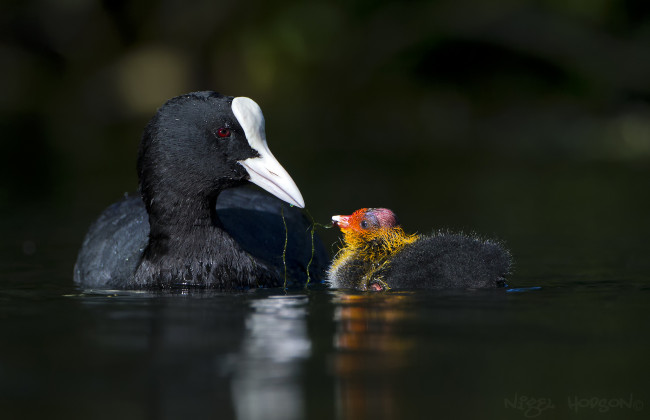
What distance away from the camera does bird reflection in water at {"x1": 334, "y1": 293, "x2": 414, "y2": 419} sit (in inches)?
135

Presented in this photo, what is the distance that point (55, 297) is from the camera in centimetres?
564

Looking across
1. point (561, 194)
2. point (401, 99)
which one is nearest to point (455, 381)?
point (561, 194)

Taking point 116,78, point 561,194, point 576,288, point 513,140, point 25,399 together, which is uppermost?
point 116,78

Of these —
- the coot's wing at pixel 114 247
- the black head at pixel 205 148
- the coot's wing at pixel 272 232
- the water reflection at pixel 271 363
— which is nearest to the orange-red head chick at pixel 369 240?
the coot's wing at pixel 272 232

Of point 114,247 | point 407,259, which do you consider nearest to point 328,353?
point 407,259

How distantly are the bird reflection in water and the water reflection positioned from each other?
15 centimetres

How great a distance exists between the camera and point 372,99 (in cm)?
1669

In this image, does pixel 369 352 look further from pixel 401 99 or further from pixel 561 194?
pixel 401 99

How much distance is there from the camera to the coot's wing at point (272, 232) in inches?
250

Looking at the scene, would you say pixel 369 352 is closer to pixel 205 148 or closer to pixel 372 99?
pixel 205 148

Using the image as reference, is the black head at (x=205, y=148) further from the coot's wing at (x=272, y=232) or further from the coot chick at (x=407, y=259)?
the coot chick at (x=407, y=259)

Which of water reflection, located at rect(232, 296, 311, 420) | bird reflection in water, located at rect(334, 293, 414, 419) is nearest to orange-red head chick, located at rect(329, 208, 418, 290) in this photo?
bird reflection in water, located at rect(334, 293, 414, 419)

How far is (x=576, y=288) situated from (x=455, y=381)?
2193 millimetres

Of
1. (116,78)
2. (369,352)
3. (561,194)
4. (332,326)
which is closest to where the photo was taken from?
(369,352)
